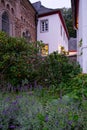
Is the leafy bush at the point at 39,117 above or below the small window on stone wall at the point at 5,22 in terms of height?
below

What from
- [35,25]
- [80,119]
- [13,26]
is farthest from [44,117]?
[35,25]

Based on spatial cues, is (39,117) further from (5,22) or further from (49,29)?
(49,29)

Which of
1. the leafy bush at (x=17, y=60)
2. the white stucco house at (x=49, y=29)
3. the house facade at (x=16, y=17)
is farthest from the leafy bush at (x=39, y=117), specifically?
the white stucco house at (x=49, y=29)

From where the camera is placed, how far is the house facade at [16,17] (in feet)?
58.3

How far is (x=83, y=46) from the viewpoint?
8945mm

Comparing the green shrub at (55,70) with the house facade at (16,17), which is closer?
the green shrub at (55,70)

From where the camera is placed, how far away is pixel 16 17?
19.3 meters

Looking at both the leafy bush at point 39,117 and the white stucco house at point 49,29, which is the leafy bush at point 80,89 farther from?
the white stucco house at point 49,29

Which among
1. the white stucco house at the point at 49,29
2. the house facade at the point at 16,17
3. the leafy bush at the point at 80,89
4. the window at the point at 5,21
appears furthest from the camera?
the white stucco house at the point at 49,29

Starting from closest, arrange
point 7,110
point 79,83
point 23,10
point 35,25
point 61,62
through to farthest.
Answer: point 7,110 → point 79,83 → point 61,62 → point 23,10 → point 35,25

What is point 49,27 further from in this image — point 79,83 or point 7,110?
point 7,110

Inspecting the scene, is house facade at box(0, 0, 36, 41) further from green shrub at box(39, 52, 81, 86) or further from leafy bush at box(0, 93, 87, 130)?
leafy bush at box(0, 93, 87, 130)

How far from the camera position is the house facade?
17.8 m

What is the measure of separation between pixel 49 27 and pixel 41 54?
52.9 feet
